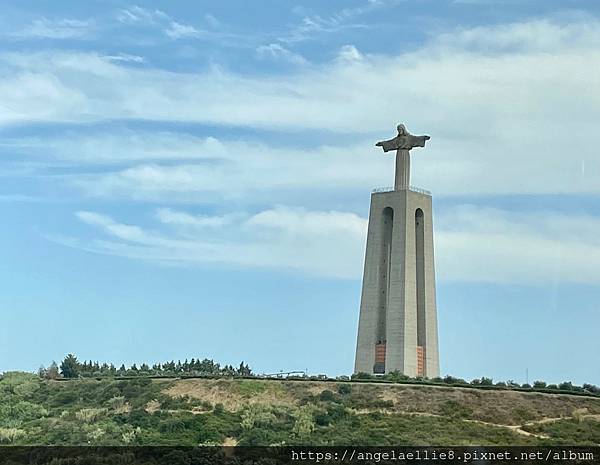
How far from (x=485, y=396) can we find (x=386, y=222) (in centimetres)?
1611

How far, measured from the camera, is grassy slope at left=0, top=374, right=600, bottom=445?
53.7 m

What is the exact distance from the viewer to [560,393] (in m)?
62.3

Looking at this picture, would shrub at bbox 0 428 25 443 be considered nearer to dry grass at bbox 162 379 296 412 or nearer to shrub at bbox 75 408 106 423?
shrub at bbox 75 408 106 423

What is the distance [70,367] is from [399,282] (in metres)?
25.8

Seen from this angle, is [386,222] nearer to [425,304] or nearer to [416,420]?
[425,304]

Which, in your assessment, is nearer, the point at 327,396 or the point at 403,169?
the point at 327,396

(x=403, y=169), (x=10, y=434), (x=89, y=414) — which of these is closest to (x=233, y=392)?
(x=89, y=414)

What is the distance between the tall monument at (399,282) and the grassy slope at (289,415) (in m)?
8.68

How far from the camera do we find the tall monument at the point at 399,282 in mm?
71250

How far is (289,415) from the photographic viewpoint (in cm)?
5803

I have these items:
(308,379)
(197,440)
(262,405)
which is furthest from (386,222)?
(197,440)

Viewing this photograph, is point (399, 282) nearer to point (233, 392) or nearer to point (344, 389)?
point (344, 389)

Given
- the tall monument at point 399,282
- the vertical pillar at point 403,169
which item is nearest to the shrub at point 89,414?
the tall monument at point 399,282

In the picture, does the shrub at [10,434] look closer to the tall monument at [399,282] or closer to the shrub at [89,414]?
the shrub at [89,414]
